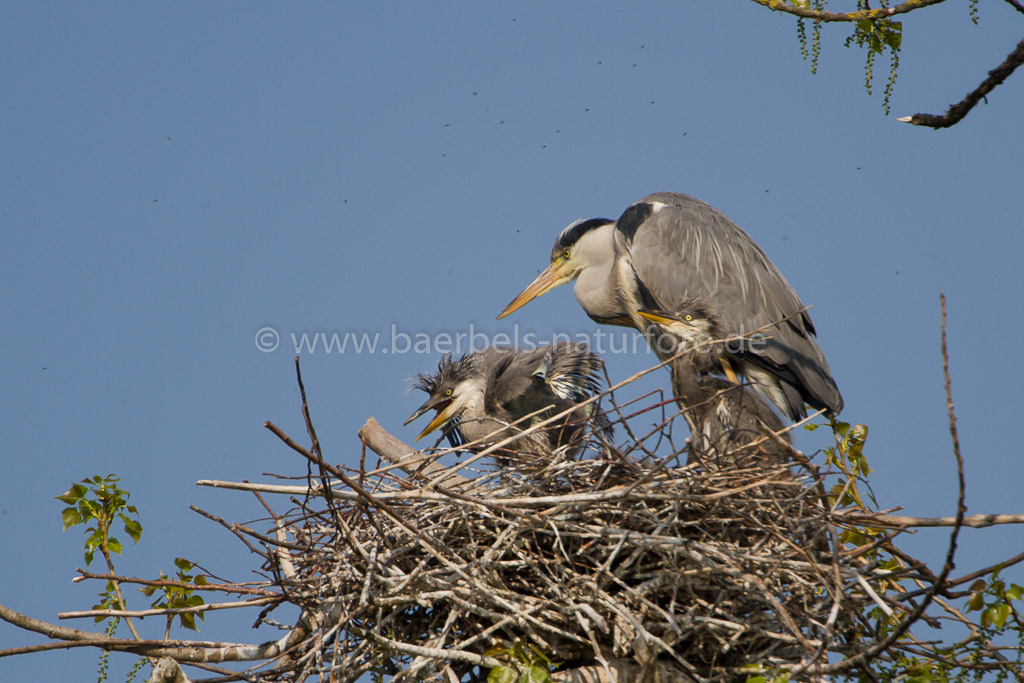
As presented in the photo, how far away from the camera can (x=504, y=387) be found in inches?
197

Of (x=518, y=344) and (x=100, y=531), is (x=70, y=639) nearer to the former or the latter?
(x=100, y=531)

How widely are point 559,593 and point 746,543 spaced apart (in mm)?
648

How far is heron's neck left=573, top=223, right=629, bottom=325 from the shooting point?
5418 mm

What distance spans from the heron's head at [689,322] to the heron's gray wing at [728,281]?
0.48ft

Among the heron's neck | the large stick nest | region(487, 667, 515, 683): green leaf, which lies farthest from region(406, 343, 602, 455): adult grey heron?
region(487, 667, 515, 683): green leaf

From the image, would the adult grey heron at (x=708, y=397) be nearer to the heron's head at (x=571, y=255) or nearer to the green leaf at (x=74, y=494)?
the heron's head at (x=571, y=255)

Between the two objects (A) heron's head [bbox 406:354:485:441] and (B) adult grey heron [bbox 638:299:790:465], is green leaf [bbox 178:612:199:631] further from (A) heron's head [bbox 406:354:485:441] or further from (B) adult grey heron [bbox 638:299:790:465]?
(A) heron's head [bbox 406:354:485:441]

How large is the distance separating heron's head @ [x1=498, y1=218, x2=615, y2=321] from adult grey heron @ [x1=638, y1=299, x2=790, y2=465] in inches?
49.7

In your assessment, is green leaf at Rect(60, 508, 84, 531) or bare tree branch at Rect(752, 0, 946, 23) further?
green leaf at Rect(60, 508, 84, 531)

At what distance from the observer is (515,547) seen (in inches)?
111

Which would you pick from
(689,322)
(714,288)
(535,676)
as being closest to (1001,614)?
(535,676)

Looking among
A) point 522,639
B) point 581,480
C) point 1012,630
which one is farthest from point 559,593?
point 1012,630

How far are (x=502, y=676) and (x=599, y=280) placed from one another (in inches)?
134

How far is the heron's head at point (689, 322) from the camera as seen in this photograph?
4.24 m
